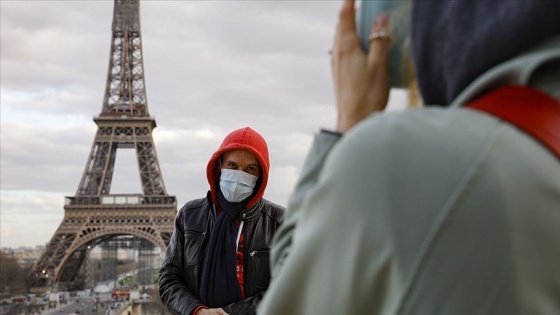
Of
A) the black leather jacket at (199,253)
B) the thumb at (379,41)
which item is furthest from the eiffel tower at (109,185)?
the thumb at (379,41)

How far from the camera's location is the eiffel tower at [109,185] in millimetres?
35656

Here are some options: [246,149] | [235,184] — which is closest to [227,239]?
[235,184]

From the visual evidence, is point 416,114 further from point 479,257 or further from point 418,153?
point 479,257

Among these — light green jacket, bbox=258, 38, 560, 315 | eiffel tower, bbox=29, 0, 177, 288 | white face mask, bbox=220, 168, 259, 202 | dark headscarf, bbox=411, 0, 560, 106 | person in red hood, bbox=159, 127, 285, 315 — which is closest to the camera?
light green jacket, bbox=258, 38, 560, 315

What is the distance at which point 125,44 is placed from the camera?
130 ft

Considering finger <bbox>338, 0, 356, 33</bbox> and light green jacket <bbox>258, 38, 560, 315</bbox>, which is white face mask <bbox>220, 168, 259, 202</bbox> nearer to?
finger <bbox>338, 0, 356, 33</bbox>

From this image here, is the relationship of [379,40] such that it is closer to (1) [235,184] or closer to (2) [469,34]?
(2) [469,34]

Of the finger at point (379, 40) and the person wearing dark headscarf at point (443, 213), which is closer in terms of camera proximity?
the person wearing dark headscarf at point (443, 213)

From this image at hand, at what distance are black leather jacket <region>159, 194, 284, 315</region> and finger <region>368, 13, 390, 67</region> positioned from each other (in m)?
2.56

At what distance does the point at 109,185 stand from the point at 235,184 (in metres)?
35.9

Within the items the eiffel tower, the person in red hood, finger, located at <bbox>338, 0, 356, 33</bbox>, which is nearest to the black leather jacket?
the person in red hood

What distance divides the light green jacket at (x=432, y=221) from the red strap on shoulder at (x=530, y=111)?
0.04 feet

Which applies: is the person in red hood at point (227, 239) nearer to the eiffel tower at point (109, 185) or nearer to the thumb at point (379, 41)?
the thumb at point (379, 41)

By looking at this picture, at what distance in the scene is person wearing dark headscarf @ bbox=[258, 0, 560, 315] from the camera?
719mm
